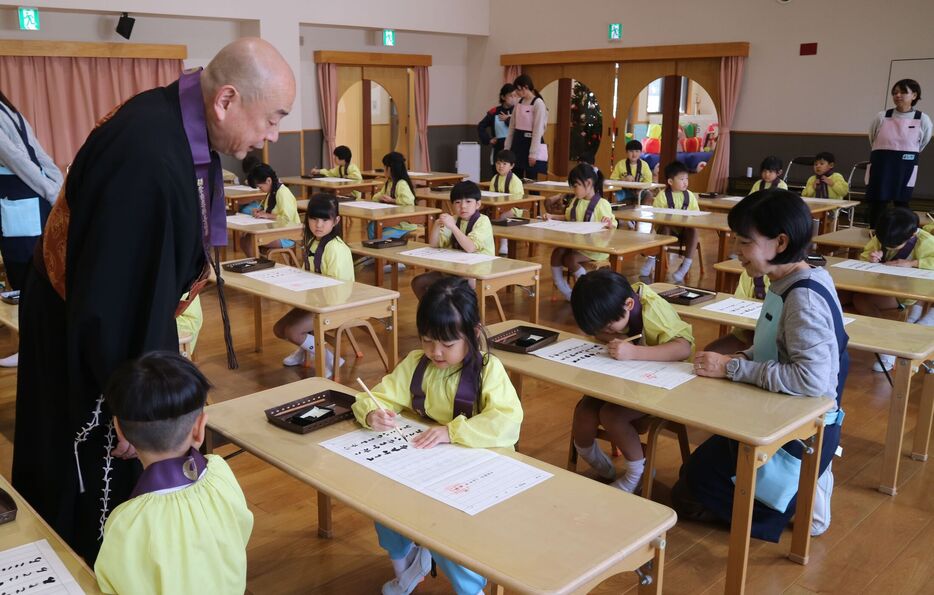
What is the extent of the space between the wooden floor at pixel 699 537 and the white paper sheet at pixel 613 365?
0.60 meters

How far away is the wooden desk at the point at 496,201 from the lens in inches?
279

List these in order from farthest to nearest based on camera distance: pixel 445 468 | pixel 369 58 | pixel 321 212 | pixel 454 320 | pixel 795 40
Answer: pixel 369 58
pixel 795 40
pixel 321 212
pixel 454 320
pixel 445 468

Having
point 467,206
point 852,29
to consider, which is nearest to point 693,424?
point 467,206

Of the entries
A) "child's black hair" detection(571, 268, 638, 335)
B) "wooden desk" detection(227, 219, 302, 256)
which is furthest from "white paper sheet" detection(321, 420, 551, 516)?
"wooden desk" detection(227, 219, 302, 256)

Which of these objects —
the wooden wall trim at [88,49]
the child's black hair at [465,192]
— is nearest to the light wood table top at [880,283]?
the child's black hair at [465,192]

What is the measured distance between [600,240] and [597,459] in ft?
7.63

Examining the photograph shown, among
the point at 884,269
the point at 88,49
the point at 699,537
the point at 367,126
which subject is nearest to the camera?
the point at 699,537

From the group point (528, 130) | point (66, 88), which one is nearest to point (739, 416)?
point (528, 130)

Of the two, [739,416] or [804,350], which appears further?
[804,350]

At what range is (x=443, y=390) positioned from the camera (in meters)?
2.23

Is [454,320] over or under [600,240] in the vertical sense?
over

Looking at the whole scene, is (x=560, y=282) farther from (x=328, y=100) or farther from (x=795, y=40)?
(x=328, y=100)

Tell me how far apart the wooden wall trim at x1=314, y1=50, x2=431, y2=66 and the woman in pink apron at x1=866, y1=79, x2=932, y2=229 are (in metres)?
6.65

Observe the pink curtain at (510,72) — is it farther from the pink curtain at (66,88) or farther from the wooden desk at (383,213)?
the wooden desk at (383,213)
